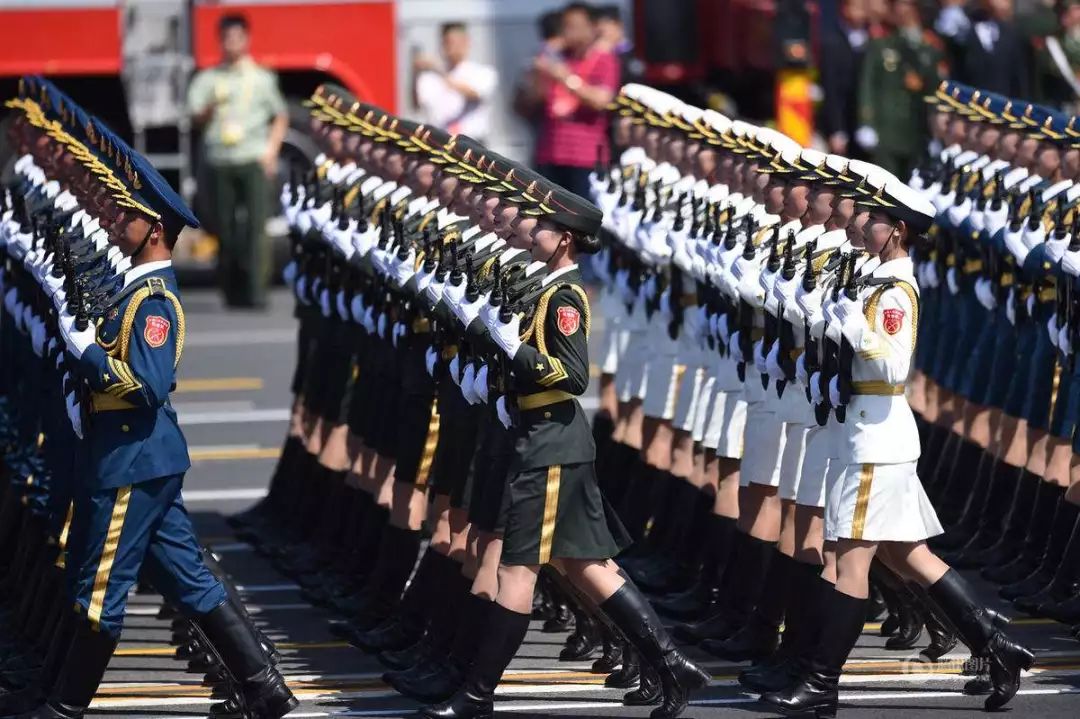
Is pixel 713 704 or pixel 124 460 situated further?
pixel 713 704

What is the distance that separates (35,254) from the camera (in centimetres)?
1046

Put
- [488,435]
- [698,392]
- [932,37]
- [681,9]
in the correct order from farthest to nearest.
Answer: [681,9]
[932,37]
[698,392]
[488,435]

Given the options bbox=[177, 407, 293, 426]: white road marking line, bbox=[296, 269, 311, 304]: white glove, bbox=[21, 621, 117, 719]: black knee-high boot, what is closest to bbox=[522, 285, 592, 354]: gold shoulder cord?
bbox=[21, 621, 117, 719]: black knee-high boot

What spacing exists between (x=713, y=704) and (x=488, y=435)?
4.13 ft

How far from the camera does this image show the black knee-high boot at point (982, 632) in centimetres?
914

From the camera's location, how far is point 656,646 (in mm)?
9008

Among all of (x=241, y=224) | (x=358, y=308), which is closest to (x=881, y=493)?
(x=358, y=308)

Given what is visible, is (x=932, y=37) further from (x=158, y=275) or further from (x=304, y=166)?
(x=158, y=275)

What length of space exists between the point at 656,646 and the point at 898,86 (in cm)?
1048

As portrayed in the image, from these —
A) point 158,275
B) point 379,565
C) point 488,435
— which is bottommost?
point 379,565

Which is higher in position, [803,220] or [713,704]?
[803,220]

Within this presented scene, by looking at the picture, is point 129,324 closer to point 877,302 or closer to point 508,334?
point 508,334

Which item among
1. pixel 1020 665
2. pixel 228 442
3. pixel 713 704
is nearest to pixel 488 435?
pixel 713 704

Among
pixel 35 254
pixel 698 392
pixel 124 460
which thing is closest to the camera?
pixel 124 460
